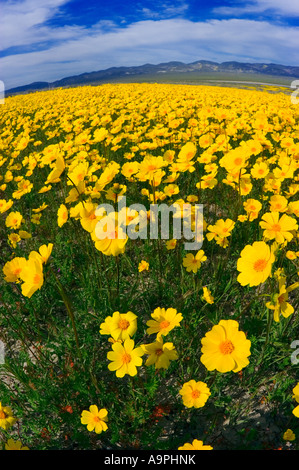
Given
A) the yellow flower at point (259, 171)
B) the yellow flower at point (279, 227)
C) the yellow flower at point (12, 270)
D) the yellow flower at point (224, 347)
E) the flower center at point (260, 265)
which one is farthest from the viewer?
the yellow flower at point (259, 171)

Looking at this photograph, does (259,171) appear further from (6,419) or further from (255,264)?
(6,419)

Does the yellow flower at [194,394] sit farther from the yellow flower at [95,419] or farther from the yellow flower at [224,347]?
the yellow flower at [95,419]

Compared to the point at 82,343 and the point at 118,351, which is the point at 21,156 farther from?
the point at 118,351

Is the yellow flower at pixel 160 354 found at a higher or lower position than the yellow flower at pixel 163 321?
lower

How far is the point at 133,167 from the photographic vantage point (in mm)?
3301

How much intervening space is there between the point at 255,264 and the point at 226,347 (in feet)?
1.84

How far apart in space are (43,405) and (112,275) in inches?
55.7

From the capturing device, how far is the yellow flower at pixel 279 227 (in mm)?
1932

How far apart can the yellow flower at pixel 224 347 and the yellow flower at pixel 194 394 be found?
33 cm

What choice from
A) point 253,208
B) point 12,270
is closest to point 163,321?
point 12,270

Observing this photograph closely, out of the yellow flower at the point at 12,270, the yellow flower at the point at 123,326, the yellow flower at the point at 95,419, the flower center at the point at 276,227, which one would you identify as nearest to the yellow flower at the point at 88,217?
the yellow flower at the point at 123,326

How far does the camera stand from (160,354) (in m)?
1.66

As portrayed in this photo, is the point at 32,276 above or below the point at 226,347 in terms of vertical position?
above

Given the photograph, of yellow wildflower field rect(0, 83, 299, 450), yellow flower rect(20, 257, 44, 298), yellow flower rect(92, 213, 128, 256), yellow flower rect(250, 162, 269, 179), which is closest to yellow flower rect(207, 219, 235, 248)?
yellow wildflower field rect(0, 83, 299, 450)
